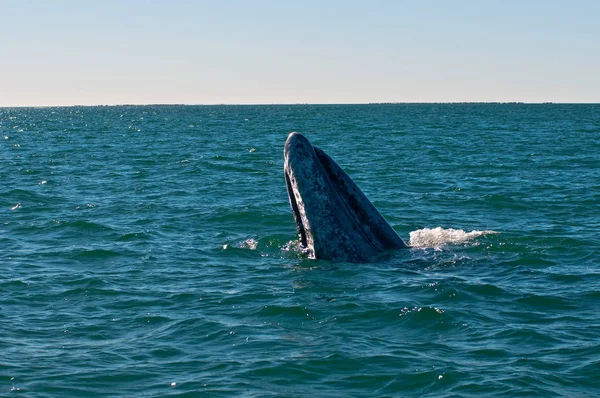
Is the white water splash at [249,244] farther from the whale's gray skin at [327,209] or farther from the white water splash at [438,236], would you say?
the white water splash at [438,236]

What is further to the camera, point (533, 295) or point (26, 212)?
point (26, 212)

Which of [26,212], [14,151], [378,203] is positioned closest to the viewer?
[26,212]

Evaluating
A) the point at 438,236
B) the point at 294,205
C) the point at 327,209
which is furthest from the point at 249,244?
the point at 438,236

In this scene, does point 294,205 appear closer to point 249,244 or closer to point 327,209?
point 327,209

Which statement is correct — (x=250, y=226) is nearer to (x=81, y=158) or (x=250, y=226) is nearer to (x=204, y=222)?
(x=204, y=222)

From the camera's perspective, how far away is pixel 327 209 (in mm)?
13531

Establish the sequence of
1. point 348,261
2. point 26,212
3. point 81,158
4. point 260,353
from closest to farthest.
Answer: point 260,353 < point 348,261 < point 26,212 < point 81,158

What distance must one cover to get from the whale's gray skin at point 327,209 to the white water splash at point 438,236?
6.96 ft

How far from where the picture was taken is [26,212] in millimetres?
21594

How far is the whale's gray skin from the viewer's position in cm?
1355

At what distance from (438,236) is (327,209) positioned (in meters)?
4.10

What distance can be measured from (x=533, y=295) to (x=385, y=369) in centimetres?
407

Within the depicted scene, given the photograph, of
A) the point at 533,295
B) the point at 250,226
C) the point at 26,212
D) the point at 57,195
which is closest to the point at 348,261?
the point at 533,295

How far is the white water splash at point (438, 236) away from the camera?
53.0 ft
